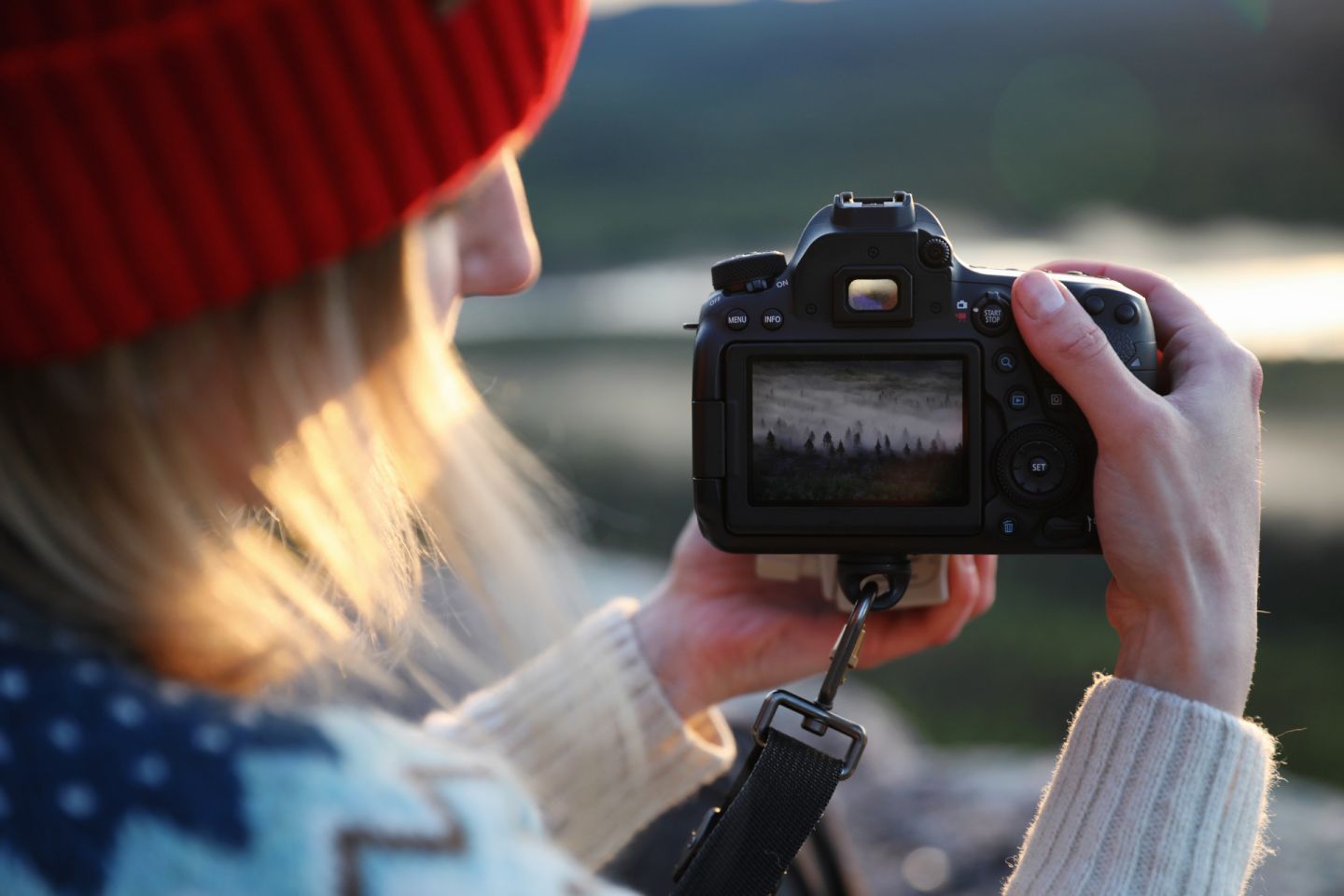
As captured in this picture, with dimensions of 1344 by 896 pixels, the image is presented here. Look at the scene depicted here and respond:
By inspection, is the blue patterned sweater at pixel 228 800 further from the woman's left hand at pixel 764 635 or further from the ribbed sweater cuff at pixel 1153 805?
the woman's left hand at pixel 764 635

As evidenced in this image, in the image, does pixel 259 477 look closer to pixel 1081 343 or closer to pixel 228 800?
pixel 228 800

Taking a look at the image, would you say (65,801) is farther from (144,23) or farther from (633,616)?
(633,616)

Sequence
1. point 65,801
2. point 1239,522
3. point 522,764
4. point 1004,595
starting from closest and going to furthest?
1. point 65,801
2. point 1239,522
3. point 522,764
4. point 1004,595

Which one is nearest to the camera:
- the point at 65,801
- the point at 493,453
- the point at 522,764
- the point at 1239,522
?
the point at 65,801

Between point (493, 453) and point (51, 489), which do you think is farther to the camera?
point (493, 453)

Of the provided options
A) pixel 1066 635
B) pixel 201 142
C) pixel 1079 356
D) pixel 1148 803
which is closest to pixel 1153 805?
pixel 1148 803

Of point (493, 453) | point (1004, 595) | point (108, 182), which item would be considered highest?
point (108, 182)

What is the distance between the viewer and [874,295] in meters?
0.95

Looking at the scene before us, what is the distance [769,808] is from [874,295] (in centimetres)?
42

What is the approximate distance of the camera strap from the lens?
0.87m

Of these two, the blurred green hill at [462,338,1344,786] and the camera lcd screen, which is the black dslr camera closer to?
the camera lcd screen

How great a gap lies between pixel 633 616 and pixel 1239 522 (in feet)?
1.80

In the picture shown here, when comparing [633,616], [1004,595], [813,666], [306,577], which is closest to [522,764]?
[633,616]

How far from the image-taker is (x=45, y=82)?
476mm
